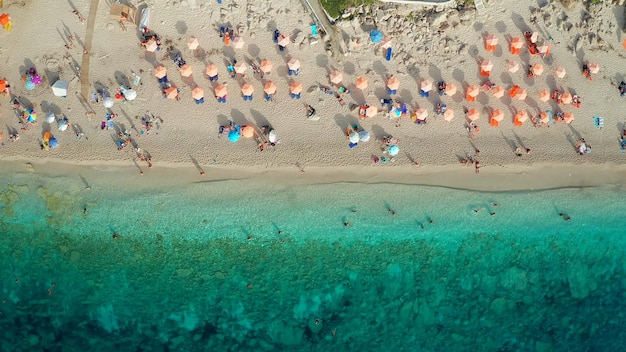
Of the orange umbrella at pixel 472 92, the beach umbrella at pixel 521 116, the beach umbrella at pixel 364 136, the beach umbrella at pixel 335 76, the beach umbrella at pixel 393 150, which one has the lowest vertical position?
the beach umbrella at pixel 521 116

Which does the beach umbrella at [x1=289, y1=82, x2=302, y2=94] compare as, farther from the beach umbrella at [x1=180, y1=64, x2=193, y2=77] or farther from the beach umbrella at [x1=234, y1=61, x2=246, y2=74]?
the beach umbrella at [x1=180, y1=64, x2=193, y2=77]

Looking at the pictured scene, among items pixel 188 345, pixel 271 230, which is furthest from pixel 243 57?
pixel 188 345

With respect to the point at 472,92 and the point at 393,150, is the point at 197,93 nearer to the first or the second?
the point at 393,150

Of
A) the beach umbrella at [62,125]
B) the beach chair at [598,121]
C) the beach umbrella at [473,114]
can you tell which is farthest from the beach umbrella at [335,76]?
the beach chair at [598,121]

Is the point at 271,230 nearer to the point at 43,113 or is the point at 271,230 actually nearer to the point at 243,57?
the point at 243,57

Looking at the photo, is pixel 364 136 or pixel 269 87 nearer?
pixel 269 87

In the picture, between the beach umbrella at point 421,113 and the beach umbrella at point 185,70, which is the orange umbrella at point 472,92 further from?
the beach umbrella at point 185,70

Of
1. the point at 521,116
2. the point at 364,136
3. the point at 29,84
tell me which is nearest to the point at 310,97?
the point at 364,136
